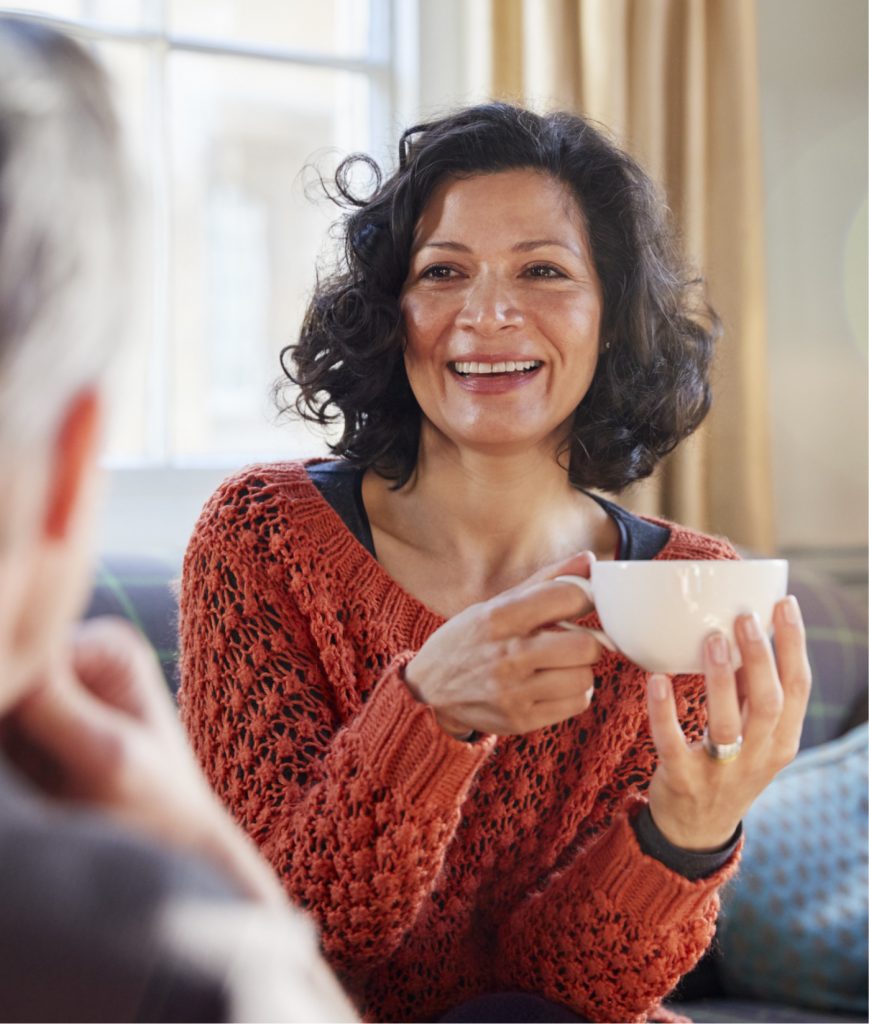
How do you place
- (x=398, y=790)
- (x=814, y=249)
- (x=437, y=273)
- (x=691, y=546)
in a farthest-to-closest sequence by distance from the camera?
1. (x=814, y=249)
2. (x=691, y=546)
3. (x=437, y=273)
4. (x=398, y=790)

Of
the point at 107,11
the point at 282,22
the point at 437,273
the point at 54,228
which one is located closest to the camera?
the point at 54,228

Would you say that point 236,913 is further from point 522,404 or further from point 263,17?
point 263,17

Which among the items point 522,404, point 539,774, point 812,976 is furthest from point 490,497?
point 812,976

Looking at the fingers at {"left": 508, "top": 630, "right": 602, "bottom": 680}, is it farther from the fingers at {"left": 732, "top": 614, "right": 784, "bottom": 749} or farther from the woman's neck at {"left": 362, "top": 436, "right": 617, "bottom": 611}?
the woman's neck at {"left": 362, "top": 436, "right": 617, "bottom": 611}

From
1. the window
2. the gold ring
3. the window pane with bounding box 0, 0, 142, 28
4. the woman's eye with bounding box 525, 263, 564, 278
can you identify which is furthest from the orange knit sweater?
the window

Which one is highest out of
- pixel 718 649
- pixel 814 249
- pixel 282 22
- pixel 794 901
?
pixel 282 22

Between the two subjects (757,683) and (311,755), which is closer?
(757,683)

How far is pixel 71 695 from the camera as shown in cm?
29

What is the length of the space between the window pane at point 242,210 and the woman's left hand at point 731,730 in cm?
104

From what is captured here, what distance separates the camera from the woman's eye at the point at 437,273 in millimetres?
798

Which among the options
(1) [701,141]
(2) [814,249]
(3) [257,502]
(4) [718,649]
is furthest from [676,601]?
(2) [814,249]

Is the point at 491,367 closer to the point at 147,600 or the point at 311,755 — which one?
the point at 311,755

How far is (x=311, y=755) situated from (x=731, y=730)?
0.87 ft

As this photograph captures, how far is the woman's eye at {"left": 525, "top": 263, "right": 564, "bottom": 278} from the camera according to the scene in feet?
2.57
